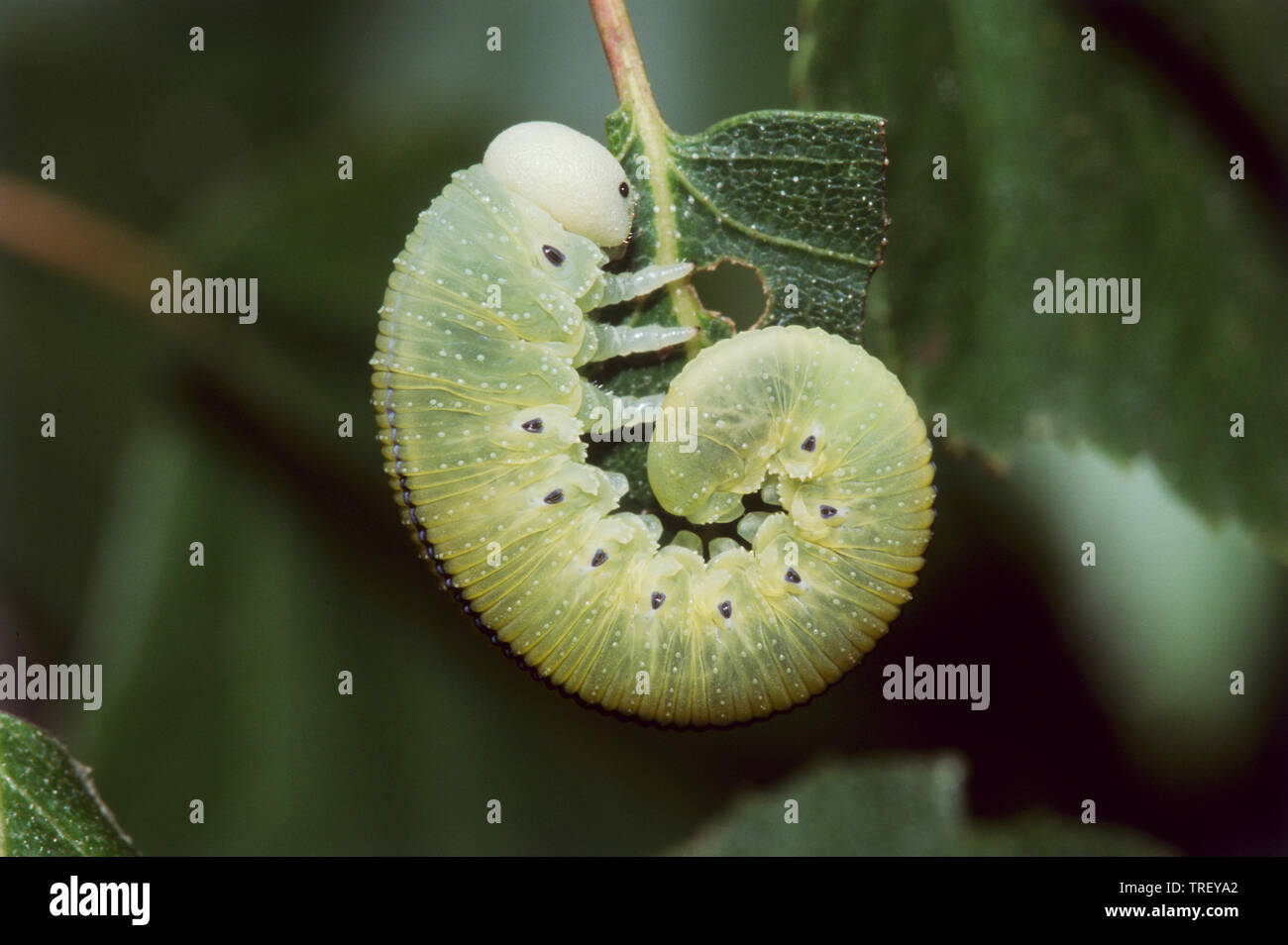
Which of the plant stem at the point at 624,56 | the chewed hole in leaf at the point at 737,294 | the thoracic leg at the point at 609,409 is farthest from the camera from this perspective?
the chewed hole in leaf at the point at 737,294

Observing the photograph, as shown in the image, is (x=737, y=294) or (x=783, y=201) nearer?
(x=783, y=201)

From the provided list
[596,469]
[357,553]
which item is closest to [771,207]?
[596,469]

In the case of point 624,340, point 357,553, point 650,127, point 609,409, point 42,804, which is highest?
point 650,127

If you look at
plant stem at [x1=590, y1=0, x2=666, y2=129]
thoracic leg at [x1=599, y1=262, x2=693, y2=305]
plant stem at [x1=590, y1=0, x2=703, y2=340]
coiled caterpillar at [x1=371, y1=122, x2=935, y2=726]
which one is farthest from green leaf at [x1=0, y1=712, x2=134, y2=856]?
plant stem at [x1=590, y1=0, x2=666, y2=129]

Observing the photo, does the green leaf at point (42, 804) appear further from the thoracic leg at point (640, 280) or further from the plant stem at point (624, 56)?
the plant stem at point (624, 56)

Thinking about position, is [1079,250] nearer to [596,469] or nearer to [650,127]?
[650,127]

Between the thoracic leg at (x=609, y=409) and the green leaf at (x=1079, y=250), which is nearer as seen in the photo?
the thoracic leg at (x=609, y=409)

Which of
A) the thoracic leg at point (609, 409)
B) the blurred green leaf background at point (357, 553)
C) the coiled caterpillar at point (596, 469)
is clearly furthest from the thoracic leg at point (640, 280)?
the blurred green leaf background at point (357, 553)
